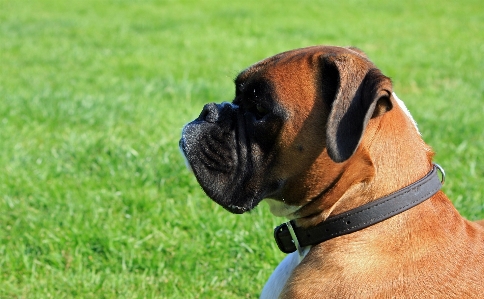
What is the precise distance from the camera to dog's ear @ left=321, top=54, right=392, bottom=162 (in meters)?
2.73

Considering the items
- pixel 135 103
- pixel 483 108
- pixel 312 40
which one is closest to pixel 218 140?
pixel 135 103

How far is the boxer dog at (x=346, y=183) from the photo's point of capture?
288cm

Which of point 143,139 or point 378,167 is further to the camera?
point 143,139

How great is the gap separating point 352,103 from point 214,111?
32.6 inches

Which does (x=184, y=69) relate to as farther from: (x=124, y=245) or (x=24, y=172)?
(x=124, y=245)

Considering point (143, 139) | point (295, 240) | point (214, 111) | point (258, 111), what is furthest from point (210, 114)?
point (143, 139)

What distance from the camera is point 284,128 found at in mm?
3068

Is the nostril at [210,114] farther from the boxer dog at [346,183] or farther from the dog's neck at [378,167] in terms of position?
the dog's neck at [378,167]

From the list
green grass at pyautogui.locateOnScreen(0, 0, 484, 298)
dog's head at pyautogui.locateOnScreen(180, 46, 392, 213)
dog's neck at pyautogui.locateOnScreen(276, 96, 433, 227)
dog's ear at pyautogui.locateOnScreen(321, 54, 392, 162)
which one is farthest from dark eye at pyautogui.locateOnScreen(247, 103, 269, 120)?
green grass at pyautogui.locateOnScreen(0, 0, 484, 298)

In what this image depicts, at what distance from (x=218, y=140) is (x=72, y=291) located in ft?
5.29

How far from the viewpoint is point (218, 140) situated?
131 inches

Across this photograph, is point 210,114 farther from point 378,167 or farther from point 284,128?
point 378,167

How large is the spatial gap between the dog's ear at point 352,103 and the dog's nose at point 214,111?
604 millimetres

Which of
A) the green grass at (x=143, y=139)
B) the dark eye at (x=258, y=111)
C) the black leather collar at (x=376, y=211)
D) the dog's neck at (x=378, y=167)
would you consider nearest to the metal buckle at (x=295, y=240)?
the black leather collar at (x=376, y=211)
